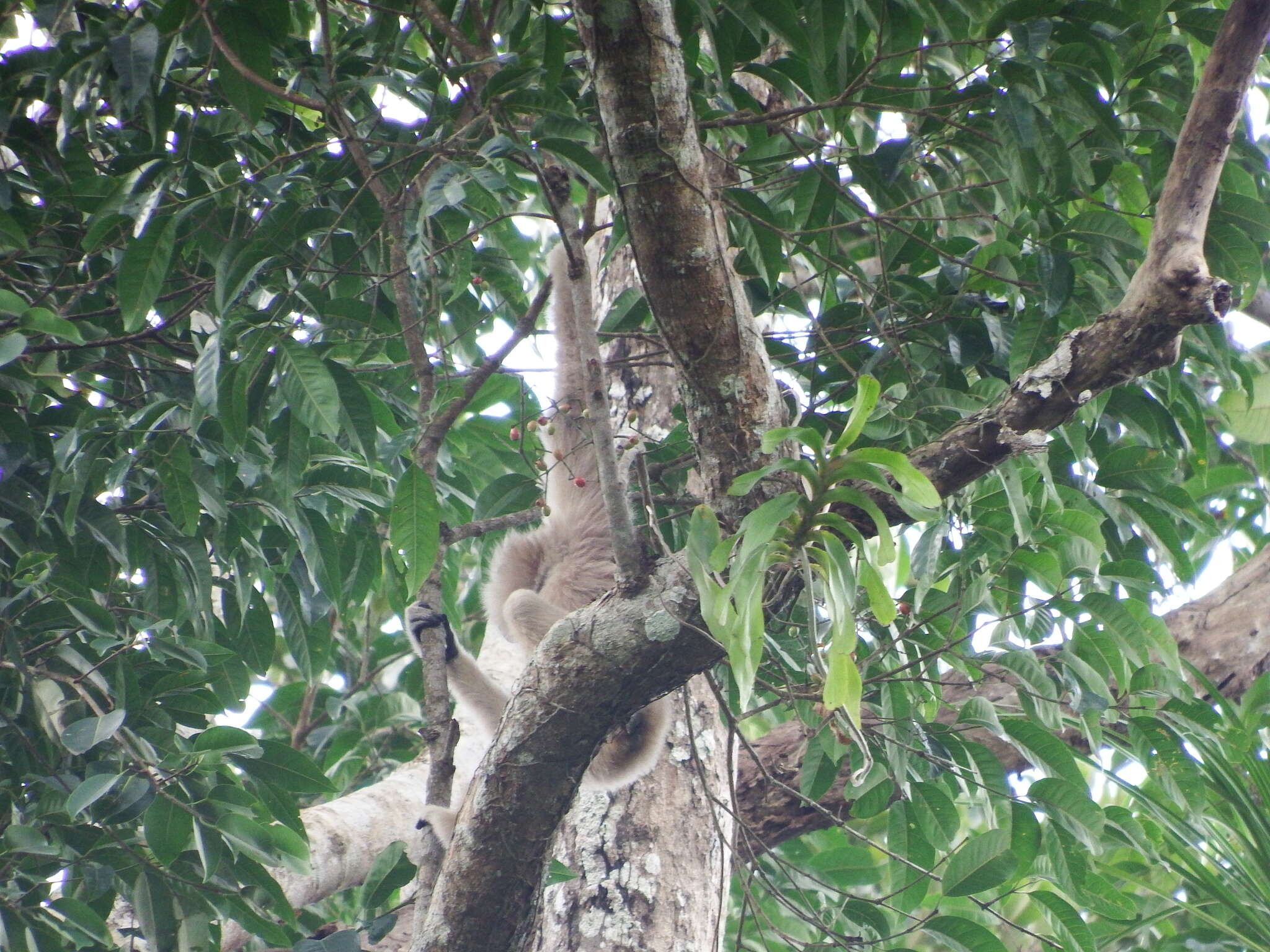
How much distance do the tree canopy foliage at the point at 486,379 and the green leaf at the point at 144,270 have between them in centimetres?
1

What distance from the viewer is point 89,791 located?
2.33 m

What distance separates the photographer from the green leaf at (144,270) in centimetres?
258

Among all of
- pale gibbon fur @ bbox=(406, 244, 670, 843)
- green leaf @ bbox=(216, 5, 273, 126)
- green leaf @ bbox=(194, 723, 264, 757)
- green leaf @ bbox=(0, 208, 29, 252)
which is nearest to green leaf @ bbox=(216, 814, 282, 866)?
green leaf @ bbox=(194, 723, 264, 757)

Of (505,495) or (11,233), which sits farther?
(505,495)

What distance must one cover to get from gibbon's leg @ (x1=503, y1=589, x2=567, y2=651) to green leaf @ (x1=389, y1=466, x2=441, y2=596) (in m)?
1.68

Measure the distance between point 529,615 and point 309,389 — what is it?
6.66 ft

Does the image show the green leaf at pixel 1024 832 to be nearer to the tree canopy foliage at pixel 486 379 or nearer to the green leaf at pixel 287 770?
the tree canopy foliage at pixel 486 379

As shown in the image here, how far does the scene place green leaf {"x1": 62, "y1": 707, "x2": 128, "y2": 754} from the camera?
2387mm

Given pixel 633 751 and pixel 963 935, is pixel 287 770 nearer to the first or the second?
pixel 633 751

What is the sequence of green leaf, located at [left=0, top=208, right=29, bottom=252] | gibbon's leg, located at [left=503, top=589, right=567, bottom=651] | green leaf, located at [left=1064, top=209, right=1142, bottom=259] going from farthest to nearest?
gibbon's leg, located at [left=503, top=589, right=567, bottom=651] < green leaf, located at [left=0, top=208, right=29, bottom=252] < green leaf, located at [left=1064, top=209, right=1142, bottom=259]

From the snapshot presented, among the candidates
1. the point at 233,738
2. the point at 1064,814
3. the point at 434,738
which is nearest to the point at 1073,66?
the point at 1064,814

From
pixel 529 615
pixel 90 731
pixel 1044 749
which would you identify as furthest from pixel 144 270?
pixel 1044 749

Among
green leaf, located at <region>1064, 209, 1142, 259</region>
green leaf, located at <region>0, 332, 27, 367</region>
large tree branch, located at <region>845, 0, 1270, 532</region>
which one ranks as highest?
green leaf, located at <region>0, 332, 27, 367</region>

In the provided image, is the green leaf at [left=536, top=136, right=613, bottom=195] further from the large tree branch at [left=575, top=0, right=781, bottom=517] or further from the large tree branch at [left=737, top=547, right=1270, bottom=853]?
the large tree branch at [left=737, top=547, right=1270, bottom=853]
